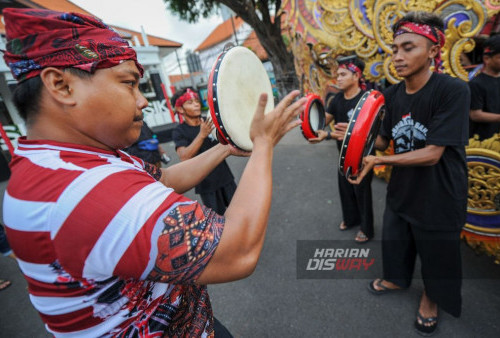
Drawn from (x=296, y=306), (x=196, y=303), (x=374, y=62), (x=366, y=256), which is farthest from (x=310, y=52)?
(x=196, y=303)

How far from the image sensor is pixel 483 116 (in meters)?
Result: 2.95

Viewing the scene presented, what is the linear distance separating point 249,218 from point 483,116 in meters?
3.59

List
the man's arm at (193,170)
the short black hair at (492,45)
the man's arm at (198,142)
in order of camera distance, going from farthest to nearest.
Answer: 1. the short black hair at (492,45)
2. the man's arm at (198,142)
3. the man's arm at (193,170)

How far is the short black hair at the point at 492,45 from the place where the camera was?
267cm

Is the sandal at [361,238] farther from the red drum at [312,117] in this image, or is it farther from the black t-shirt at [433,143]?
the red drum at [312,117]

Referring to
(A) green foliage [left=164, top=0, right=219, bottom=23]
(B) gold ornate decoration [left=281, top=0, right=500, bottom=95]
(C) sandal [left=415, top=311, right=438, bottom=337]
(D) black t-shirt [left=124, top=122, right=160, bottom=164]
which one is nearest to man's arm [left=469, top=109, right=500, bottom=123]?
(B) gold ornate decoration [left=281, top=0, right=500, bottom=95]

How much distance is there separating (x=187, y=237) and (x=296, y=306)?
6.90 feet

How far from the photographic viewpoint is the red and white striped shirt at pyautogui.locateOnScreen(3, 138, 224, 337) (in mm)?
643

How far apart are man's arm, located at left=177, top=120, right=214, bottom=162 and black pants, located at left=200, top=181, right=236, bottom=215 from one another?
0.60 m

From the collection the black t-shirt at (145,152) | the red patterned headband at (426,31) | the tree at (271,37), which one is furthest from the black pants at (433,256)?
the tree at (271,37)

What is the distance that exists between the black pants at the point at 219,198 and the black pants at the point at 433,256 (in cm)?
181

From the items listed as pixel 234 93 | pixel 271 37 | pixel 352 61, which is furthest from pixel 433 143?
pixel 271 37

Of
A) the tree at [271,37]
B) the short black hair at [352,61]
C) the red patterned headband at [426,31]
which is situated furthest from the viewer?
the tree at [271,37]

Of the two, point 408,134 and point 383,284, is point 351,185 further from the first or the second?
point 408,134
